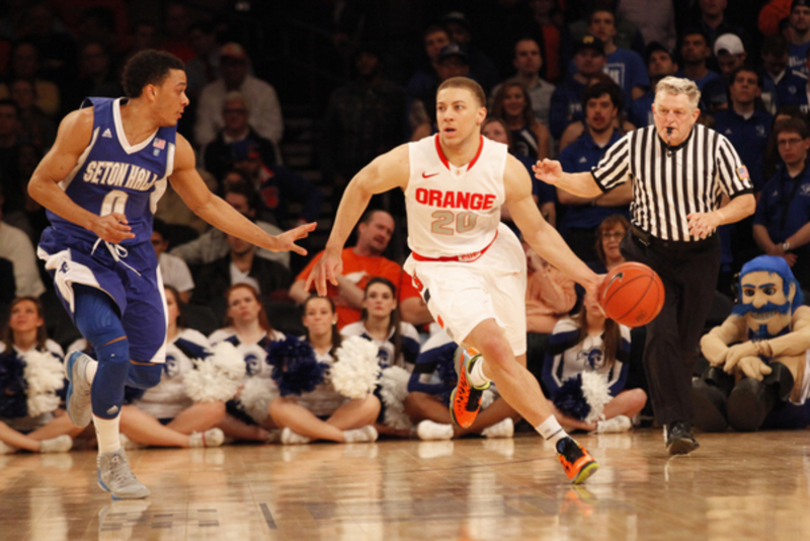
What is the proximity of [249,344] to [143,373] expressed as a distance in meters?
2.52

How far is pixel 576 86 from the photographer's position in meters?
9.20

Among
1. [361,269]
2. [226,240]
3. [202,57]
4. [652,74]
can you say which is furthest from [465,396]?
[202,57]

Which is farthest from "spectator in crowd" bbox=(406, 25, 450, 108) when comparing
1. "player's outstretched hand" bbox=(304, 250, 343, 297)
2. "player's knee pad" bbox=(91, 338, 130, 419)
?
"player's knee pad" bbox=(91, 338, 130, 419)

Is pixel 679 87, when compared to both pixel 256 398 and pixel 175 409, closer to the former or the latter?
pixel 256 398

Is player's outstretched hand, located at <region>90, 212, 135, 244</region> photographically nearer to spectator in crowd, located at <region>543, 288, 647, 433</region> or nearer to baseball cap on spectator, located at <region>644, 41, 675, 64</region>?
spectator in crowd, located at <region>543, 288, 647, 433</region>

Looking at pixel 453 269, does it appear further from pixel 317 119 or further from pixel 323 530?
pixel 317 119

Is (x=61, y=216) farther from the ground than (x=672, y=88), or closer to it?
closer to it

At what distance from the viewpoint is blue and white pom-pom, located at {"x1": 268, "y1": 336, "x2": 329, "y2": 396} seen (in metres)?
7.02

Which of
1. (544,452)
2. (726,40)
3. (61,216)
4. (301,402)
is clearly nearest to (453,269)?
(544,452)

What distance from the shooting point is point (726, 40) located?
9.45m

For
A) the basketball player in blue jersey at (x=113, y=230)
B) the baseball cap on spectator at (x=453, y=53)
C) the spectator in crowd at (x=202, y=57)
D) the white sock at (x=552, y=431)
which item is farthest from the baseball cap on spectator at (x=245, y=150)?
the white sock at (x=552, y=431)

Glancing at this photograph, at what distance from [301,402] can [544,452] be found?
82.1 inches

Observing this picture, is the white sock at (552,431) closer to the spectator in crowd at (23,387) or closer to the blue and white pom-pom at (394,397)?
the blue and white pom-pom at (394,397)

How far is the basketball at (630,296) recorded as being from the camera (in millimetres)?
4898
